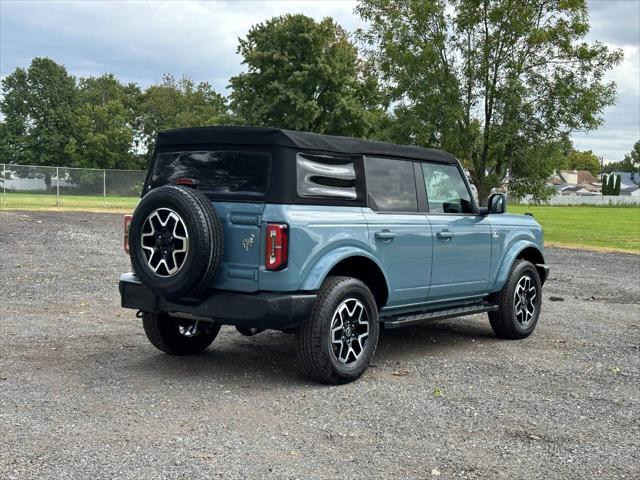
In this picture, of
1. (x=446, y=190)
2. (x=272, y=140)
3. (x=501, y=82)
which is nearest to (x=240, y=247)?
(x=272, y=140)

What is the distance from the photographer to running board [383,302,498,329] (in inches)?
251

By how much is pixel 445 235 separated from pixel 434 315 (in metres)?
0.75

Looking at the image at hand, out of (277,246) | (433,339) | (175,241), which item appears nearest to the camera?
(277,246)

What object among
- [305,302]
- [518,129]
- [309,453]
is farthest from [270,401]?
[518,129]

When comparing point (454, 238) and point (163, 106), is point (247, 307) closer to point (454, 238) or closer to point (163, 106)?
point (454, 238)

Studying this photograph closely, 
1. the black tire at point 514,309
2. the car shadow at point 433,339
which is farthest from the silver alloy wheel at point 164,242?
the black tire at point 514,309

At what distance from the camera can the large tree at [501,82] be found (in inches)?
813

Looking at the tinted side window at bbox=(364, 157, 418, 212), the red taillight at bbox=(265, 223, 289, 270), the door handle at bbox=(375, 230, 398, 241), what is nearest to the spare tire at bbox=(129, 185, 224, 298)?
the red taillight at bbox=(265, 223, 289, 270)

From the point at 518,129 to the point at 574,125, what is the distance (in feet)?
5.23

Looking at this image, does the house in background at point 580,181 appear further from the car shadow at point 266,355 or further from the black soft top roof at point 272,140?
the black soft top roof at point 272,140

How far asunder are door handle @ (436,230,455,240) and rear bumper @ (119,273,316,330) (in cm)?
177

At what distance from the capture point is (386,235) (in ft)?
20.2

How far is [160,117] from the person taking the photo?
84.2 meters

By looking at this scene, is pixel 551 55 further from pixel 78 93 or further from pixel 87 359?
pixel 78 93
